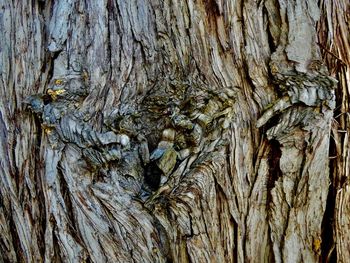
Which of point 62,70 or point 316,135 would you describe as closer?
point 316,135

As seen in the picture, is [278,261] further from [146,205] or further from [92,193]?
[92,193]

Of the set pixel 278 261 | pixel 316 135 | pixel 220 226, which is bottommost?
pixel 278 261

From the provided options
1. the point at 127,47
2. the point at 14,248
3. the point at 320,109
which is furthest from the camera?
the point at 14,248

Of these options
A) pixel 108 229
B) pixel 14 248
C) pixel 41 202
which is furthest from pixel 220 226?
pixel 14 248

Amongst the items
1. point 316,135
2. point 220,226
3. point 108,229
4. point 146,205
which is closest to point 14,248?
point 108,229

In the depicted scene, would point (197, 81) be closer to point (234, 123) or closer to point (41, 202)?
point (234, 123)

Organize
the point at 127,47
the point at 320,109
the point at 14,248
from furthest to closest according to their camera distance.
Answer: the point at 14,248
the point at 127,47
the point at 320,109

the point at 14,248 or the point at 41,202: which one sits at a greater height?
the point at 41,202
